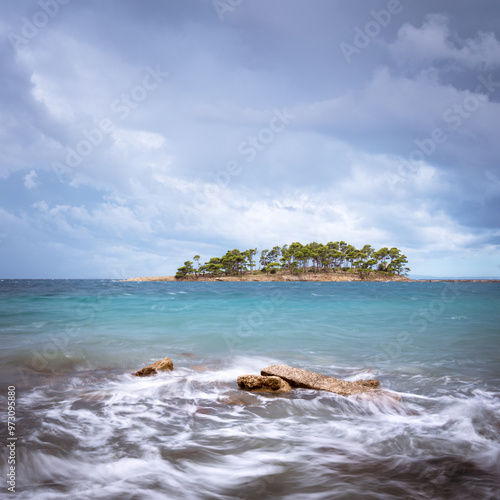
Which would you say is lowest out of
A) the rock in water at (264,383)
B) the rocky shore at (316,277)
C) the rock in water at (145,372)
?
the rocky shore at (316,277)

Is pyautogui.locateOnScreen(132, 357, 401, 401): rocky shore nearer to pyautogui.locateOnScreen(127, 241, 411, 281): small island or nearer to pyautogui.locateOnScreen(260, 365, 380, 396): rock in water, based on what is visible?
pyautogui.locateOnScreen(260, 365, 380, 396): rock in water

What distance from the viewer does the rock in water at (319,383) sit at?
6271 mm

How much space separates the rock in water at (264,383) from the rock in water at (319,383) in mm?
204

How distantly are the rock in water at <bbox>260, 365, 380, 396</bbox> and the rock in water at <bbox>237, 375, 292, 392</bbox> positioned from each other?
0.20 metres

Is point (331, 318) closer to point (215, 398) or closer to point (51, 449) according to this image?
point (215, 398)

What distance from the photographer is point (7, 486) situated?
3.45m

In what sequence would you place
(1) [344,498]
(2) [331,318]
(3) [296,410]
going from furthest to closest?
(2) [331,318]
(3) [296,410]
(1) [344,498]

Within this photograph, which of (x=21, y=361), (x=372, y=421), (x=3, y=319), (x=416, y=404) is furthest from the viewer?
(x=3, y=319)

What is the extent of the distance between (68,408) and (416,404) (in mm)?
6667

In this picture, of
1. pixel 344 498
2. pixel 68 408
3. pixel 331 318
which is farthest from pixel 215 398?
pixel 331 318

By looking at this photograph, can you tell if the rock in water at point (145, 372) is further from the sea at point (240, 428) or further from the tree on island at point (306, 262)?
the tree on island at point (306, 262)

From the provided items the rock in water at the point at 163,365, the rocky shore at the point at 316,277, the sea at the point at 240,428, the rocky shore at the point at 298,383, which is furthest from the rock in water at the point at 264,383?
the rocky shore at the point at 316,277

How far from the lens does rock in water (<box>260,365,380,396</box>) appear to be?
247 inches

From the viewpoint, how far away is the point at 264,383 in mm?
6488
